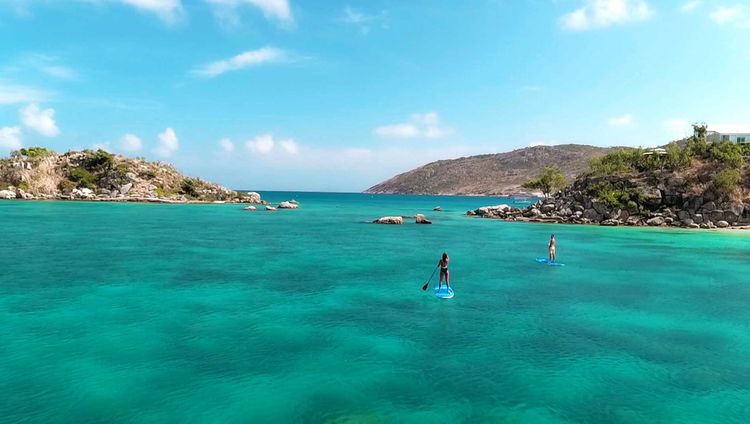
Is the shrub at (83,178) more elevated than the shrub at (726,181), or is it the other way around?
the shrub at (83,178)

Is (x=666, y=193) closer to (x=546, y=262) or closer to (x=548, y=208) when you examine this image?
(x=548, y=208)

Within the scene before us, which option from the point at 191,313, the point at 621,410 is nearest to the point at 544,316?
the point at 621,410

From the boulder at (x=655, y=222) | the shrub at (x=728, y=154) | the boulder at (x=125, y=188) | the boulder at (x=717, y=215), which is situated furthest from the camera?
the boulder at (x=125, y=188)

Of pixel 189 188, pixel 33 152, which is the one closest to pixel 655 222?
pixel 189 188

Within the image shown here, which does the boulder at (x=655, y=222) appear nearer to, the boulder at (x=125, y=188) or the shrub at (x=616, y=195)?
the shrub at (x=616, y=195)

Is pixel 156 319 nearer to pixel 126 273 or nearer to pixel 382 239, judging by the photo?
pixel 126 273

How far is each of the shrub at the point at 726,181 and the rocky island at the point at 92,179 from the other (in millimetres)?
124609

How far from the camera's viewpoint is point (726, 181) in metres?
75.9

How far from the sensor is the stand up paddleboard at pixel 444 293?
2719 cm

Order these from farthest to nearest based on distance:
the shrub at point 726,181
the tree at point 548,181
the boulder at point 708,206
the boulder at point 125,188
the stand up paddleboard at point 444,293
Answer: the boulder at point 125,188
the tree at point 548,181
the boulder at point 708,206
the shrub at point 726,181
the stand up paddleboard at point 444,293

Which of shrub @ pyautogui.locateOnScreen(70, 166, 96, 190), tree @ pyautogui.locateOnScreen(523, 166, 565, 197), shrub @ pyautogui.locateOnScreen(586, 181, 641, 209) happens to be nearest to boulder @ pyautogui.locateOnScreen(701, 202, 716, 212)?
shrub @ pyautogui.locateOnScreen(586, 181, 641, 209)

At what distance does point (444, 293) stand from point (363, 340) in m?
9.27

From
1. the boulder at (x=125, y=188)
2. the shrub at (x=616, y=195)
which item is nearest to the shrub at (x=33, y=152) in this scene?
the boulder at (x=125, y=188)

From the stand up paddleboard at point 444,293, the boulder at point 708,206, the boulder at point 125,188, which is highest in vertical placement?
the boulder at point 125,188
